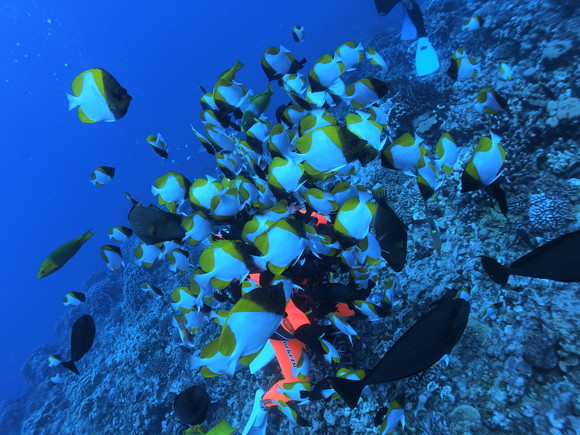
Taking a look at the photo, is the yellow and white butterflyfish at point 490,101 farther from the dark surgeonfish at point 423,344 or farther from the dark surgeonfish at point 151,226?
the dark surgeonfish at point 151,226

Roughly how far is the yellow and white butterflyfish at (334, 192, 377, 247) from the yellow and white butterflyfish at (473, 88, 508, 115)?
6.19ft

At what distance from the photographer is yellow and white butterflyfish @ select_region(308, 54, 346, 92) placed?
3312mm

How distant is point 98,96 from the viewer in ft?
7.87

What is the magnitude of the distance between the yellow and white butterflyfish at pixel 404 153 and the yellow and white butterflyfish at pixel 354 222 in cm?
49

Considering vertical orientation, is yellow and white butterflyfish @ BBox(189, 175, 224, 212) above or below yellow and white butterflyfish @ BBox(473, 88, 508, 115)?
above

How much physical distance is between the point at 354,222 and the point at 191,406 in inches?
81.1

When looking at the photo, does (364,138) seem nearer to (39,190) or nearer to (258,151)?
(258,151)

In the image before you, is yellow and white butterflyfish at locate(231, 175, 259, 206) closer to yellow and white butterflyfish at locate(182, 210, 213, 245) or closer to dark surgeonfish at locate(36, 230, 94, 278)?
yellow and white butterflyfish at locate(182, 210, 213, 245)

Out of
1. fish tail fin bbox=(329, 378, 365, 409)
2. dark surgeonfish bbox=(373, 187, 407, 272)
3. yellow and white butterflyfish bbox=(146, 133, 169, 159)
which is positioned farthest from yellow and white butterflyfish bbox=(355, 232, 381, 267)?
yellow and white butterflyfish bbox=(146, 133, 169, 159)

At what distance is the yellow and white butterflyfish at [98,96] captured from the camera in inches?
94.0

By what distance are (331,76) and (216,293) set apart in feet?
8.83

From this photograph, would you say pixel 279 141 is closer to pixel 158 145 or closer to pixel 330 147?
pixel 330 147

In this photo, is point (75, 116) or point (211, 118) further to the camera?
point (75, 116)

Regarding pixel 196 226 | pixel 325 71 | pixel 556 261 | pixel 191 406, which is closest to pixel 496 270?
pixel 556 261
